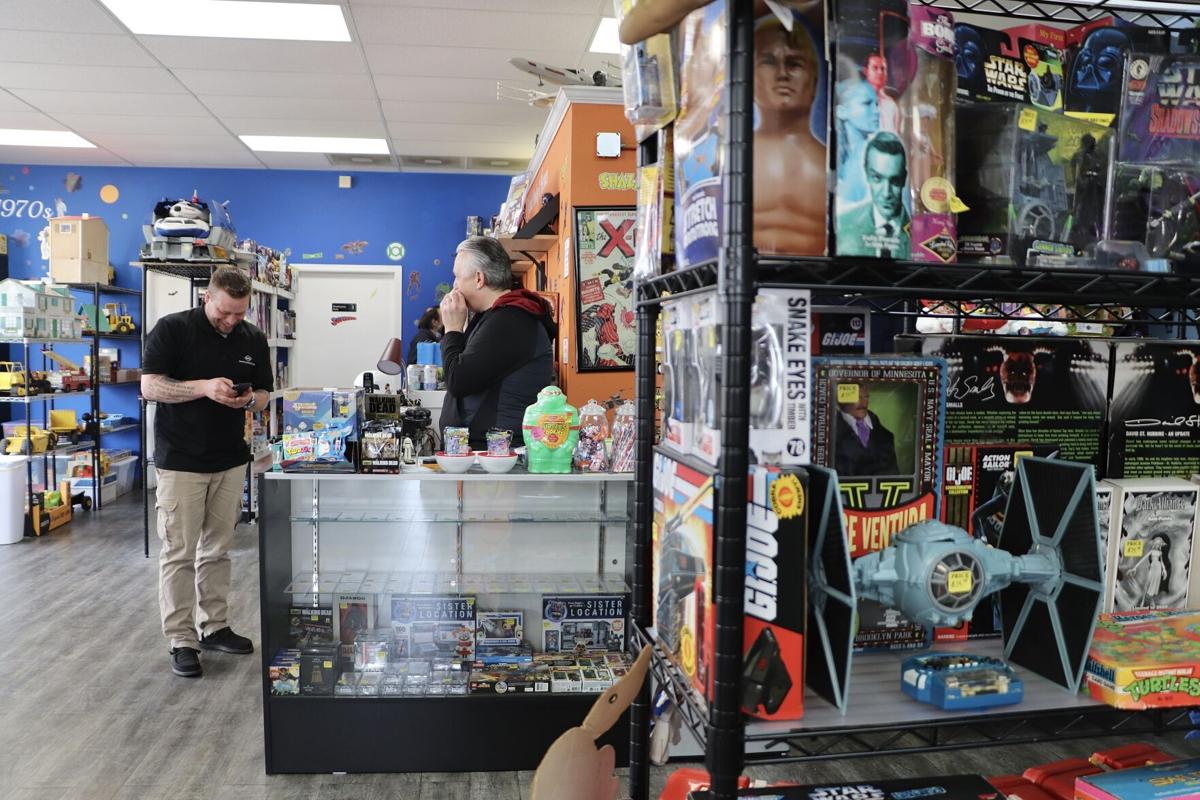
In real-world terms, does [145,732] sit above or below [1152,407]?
below

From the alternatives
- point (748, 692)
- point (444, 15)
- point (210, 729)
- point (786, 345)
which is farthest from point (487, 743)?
point (444, 15)

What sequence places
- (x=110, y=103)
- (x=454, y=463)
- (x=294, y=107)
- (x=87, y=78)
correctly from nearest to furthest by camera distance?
(x=454, y=463)
(x=87, y=78)
(x=110, y=103)
(x=294, y=107)

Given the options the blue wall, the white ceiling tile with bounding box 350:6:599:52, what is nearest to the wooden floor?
the white ceiling tile with bounding box 350:6:599:52

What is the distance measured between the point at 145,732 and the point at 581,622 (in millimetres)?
1600

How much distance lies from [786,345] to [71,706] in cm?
332

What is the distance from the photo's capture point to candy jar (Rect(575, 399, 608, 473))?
2879 millimetres

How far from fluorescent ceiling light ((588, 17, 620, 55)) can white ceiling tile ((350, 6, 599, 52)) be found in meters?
0.05

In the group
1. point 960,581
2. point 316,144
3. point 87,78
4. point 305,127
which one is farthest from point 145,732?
point 316,144

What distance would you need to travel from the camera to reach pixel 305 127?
282 inches

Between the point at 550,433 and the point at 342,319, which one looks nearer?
the point at 550,433

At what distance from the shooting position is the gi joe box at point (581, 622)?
289cm

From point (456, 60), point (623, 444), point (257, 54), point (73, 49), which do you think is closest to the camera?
point (623, 444)

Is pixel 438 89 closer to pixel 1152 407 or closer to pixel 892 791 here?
pixel 1152 407

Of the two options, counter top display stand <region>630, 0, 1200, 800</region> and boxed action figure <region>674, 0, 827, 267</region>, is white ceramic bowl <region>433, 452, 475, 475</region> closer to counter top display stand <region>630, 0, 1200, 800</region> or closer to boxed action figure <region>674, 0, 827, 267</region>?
counter top display stand <region>630, 0, 1200, 800</region>
